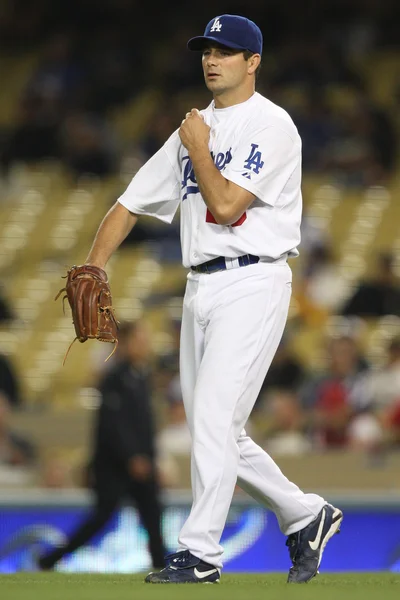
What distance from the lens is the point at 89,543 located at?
302 inches

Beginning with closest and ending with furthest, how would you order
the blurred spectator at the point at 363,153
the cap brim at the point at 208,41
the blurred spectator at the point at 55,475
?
the cap brim at the point at 208,41, the blurred spectator at the point at 55,475, the blurred spectator at the point at 363,153

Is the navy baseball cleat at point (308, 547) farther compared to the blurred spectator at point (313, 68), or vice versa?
the blurred spectator at point (313, 68)

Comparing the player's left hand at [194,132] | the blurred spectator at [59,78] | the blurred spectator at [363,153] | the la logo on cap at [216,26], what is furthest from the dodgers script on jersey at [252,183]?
the blurred spectator at [59,78]

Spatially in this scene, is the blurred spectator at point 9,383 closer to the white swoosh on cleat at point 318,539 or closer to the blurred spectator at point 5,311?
the blurred spectator at point 5,311

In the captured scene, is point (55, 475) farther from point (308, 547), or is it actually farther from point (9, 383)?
point (308, 547)

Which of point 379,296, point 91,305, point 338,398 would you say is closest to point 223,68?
point 91,305

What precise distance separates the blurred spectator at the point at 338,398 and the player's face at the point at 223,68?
4693 millimetres

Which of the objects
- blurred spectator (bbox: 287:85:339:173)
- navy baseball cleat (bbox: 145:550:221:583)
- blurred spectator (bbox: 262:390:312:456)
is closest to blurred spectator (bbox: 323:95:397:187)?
blurred spectator (bbox: 287:85:339:173)

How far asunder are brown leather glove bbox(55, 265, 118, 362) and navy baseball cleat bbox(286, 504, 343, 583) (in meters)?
0.95

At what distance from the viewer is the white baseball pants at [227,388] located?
4.05m

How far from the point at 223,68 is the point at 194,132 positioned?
0.28 meters

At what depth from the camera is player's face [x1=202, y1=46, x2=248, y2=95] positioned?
4281 millimetres

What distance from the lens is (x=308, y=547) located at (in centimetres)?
437

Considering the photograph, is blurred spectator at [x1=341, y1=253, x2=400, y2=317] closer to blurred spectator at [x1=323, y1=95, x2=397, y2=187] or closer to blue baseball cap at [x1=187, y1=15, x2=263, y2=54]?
blurred spectator at [x1=323, y1=95, x2=397, y2=187]
